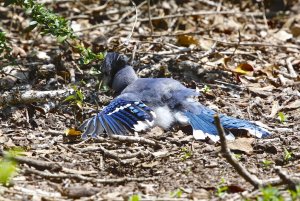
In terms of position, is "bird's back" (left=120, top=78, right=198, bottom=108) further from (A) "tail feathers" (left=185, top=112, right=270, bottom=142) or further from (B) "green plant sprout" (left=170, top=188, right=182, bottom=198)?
(B) "green plant sprout" (left=170, top=188, right=182, bottom=198)

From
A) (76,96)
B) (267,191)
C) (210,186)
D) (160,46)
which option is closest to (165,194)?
(210,186)

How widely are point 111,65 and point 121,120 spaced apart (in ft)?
3.26

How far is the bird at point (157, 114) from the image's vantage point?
4570 millimetres

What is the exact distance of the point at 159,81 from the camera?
512cm

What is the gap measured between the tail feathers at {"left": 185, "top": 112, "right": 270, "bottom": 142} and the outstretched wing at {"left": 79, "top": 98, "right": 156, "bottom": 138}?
0.35 m

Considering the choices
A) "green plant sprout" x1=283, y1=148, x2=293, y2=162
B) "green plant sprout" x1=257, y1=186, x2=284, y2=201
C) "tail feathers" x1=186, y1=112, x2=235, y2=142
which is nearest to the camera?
"green plant sprout" x1=257, y1=186, x2=284, y2=201

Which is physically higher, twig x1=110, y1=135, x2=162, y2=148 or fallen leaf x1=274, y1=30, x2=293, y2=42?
fallen leaf x1=274, y1=30, x2=293, y2=42

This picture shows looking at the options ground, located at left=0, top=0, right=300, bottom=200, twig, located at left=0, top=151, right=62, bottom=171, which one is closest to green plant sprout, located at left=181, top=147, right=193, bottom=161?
ground, located at left=0, top=0, right=300, bottom=200

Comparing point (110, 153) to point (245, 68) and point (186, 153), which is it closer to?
point (186, 153)

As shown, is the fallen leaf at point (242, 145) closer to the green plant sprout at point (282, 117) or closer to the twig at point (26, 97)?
the green plant sprout at point (282, 117)

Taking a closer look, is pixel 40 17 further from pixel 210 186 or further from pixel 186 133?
pixel 210 186

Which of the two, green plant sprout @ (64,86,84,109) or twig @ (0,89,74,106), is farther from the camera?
twig @ (0,89,74,106)

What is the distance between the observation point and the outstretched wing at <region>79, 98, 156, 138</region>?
179 inches

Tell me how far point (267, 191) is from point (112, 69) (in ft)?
9.28
